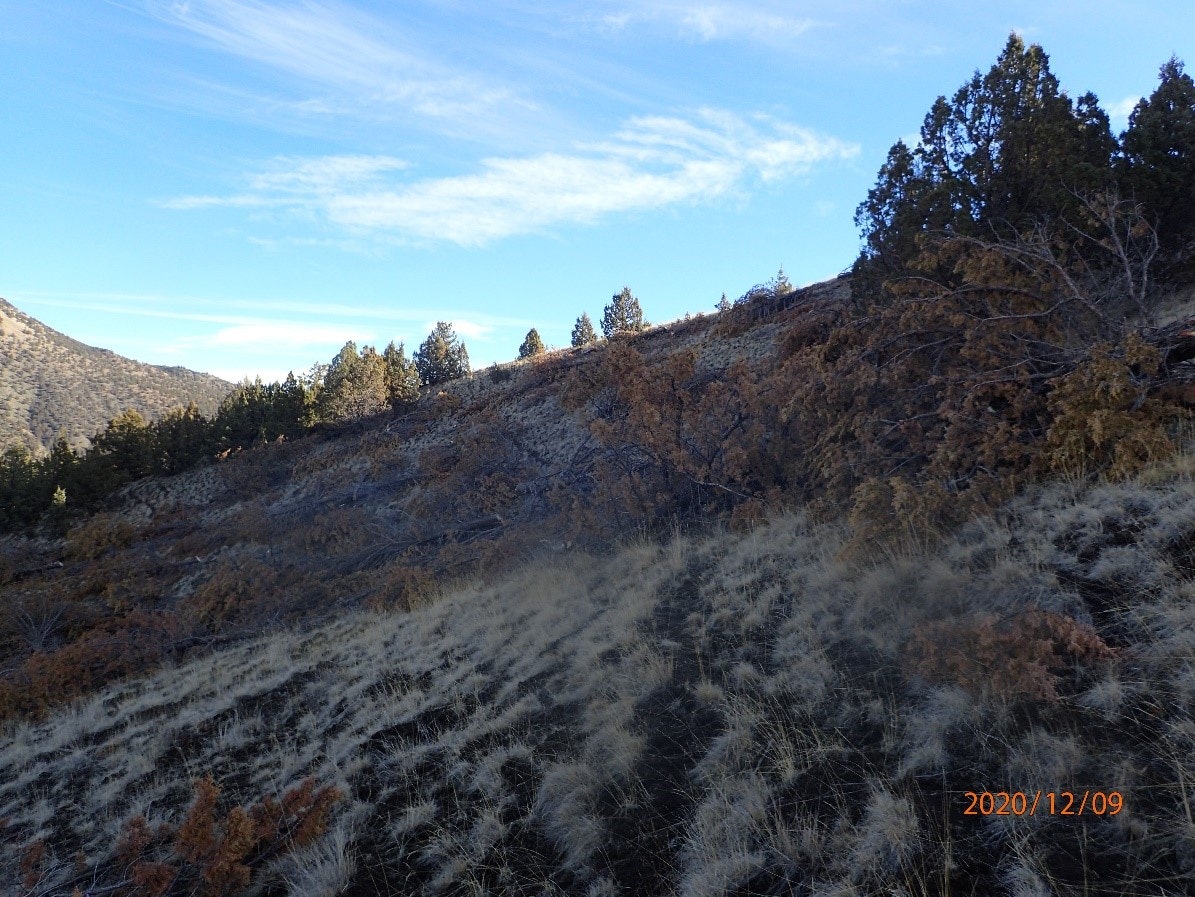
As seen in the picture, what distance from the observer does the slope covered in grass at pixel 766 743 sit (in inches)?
105

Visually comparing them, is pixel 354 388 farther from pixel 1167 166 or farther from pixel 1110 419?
pixel 1110 419

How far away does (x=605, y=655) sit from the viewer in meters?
5.75

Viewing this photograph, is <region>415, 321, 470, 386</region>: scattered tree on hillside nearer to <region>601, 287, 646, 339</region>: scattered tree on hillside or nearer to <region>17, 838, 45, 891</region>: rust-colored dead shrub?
<region>601, 287, 646, 339</region>: scattered tree on hillside

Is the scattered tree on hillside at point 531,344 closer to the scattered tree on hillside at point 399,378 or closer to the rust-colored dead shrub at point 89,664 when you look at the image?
the scattered tree on hillside at point 399,378

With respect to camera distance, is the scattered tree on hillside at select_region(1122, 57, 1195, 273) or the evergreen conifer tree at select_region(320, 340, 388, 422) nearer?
the scattered tree on hillside at select_region(1122, 57, 1195, 273)

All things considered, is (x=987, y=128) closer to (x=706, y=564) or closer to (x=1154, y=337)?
(x=1154, y=337)

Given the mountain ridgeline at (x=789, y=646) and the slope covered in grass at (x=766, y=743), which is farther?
the mountain ridgeline at (x=789, y=646)

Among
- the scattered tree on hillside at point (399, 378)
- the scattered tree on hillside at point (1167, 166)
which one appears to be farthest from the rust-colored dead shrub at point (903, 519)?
the scattered tree on hillside at point (399, 378)

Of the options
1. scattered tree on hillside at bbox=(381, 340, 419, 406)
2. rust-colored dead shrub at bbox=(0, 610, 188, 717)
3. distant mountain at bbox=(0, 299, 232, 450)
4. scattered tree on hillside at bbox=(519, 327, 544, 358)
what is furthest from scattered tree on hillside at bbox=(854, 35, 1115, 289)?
distant mountain at bbox=(0, 299, 232, 450)

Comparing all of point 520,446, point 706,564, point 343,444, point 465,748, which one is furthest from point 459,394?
point 465,748

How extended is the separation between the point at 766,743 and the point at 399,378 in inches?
1273
